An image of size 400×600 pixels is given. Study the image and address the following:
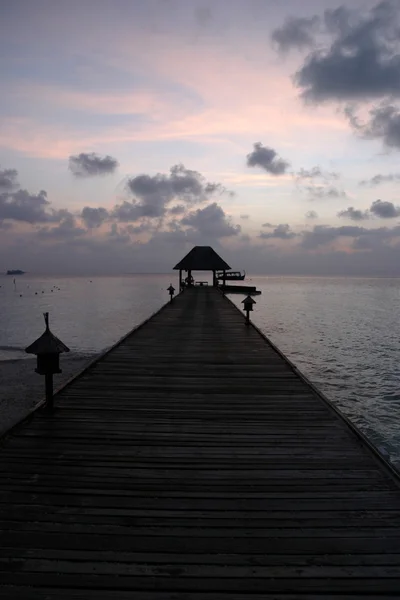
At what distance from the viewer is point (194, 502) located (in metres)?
4.10

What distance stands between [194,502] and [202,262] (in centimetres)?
3720

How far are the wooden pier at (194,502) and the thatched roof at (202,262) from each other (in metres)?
33.1

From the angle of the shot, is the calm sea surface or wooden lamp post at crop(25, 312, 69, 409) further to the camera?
the calm sea surface

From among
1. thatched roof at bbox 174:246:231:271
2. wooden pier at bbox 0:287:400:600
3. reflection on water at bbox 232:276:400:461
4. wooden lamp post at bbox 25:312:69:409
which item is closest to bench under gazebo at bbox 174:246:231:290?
thatched roof at bbox 174:246:231:271

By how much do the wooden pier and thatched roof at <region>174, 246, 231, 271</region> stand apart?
1304 inches

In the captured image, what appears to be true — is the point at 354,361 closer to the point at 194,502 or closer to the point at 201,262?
the point at 201,262

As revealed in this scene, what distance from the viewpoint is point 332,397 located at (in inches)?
644

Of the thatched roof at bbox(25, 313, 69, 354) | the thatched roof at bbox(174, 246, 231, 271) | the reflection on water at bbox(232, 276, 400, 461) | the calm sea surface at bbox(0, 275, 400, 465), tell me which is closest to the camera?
the thatched roof at bbox(25, 313, 69, 354)

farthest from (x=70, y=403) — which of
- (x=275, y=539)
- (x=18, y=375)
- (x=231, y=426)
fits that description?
(x=18, y=375)

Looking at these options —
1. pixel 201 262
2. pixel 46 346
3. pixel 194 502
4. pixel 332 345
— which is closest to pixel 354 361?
pixel 332 345

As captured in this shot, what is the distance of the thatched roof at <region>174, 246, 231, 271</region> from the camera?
40.5m

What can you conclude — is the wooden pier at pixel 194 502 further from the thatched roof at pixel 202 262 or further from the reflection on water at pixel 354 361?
the thatched roof at pixel 202 262

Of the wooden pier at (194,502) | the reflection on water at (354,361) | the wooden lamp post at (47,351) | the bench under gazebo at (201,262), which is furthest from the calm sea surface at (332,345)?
the wooden lamp post at (47,351)

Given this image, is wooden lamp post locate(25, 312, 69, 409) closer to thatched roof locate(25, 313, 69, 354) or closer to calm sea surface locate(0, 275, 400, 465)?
thatched roof locate(25, 313, 69, 354)
